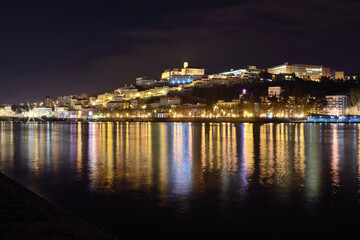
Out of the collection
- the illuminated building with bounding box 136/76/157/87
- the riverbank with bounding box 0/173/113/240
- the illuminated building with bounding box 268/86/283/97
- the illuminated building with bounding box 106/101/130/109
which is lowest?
the riverbank with bounding box 0/173/113/240

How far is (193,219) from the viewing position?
573cm

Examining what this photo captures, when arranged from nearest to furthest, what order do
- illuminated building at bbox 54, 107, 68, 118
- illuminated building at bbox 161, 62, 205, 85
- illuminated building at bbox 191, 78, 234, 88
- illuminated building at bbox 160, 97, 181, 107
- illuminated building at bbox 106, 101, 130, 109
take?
illuminated building at bbox 160, 97, 181, 107, illuminated building at bbox 191, 78, 234, 88, illuminated building at bbox 106, 101, 130, 109, illuminated building at bbox 161, 62, 205, 85, illuminated building at bbox 54, 107, 68, 118

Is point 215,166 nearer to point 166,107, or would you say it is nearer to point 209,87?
point 166,107

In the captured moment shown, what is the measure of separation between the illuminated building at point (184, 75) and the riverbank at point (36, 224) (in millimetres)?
99755

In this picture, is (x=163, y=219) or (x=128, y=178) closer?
(x=163, y=219)

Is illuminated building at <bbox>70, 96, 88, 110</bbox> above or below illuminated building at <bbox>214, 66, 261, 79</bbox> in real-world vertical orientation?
below

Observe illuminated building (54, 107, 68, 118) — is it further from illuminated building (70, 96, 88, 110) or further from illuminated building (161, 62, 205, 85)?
illuminated building (161, 62, 205, 85)

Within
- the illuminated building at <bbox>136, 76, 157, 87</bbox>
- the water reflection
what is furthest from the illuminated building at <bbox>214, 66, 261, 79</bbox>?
the water reflection

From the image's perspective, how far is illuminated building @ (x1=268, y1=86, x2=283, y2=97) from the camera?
2849 inches

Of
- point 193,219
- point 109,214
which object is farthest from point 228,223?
point 109,214

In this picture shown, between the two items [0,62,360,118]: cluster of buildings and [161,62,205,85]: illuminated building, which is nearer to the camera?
[0,62,360,118]: cluster of buildings

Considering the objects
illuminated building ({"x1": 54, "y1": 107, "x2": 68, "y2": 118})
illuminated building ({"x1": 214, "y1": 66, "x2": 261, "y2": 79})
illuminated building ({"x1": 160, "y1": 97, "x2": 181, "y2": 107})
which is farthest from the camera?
illuminated building ({"x1": 54, "y1": 107, "x2": 68, "y2": 118})

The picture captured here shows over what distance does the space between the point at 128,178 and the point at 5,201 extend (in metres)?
3.86

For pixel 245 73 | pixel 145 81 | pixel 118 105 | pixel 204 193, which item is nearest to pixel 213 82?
pixel 245 73
